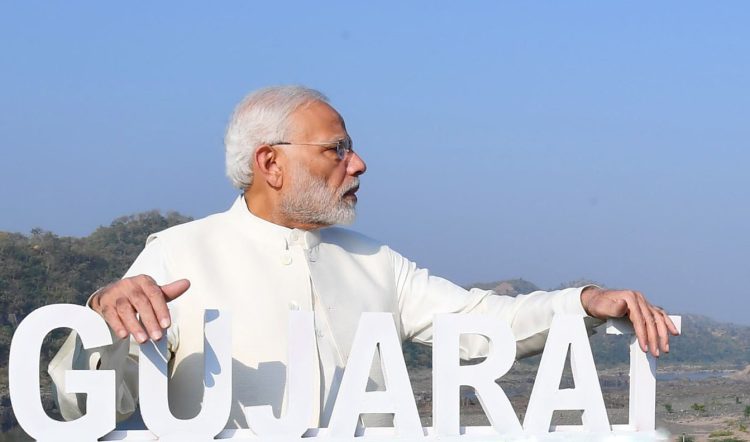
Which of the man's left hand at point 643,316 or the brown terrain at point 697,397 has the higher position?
the man's left hand at point 643,316

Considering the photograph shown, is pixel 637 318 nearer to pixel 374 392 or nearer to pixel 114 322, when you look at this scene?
pixel 374 392

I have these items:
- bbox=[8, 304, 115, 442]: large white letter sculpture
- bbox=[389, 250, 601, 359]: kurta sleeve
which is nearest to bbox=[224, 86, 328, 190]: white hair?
bbox=[389, 250, 601, 359]: kurta sleeve

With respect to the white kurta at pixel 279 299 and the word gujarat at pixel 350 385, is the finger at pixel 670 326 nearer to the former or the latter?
the word gujarat at pixel 350 385

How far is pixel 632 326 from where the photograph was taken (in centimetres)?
320

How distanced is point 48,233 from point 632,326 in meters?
51.9

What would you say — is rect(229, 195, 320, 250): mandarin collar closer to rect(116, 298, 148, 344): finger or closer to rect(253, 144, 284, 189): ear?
rect(253, 144, 284, 189): ear

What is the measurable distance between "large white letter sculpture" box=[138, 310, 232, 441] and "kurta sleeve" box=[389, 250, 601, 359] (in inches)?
40.8

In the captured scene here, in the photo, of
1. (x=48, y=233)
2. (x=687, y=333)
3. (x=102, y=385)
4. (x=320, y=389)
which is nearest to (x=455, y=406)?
(x=320, y=389)

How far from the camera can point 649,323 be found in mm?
3092

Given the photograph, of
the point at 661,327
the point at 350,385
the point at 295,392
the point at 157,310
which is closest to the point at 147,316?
the point at 157,310

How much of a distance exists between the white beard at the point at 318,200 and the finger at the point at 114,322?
98 centimetres

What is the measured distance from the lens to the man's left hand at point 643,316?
309cm

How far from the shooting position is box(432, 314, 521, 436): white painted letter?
9.75 ft

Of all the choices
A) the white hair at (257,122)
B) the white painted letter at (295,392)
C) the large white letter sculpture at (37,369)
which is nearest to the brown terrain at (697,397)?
the white hair at (257,122)
